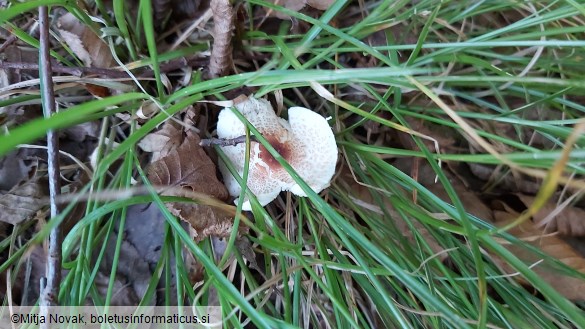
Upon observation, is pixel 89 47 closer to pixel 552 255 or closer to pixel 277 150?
pixel 277 150

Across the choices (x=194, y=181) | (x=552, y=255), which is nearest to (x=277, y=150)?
(x=194, y=181)

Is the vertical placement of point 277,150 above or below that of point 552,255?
above

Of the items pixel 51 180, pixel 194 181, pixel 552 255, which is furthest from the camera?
pixel 552 255

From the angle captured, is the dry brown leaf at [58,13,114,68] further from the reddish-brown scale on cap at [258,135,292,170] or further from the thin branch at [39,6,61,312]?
the reddish-brown scale on cap at [258,135,292,170]

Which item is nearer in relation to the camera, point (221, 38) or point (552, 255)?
point (221, 38)

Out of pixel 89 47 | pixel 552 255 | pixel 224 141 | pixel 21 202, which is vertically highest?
pixel 89 47

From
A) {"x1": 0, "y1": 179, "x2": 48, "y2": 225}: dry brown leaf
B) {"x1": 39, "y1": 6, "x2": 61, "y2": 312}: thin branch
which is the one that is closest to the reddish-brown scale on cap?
{"x1": 39, "y1": 6, "x2": 61, "y2": 312}: thin branch

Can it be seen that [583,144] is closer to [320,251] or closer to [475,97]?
[475,97]

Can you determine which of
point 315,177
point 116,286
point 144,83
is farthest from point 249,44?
point 116,286
